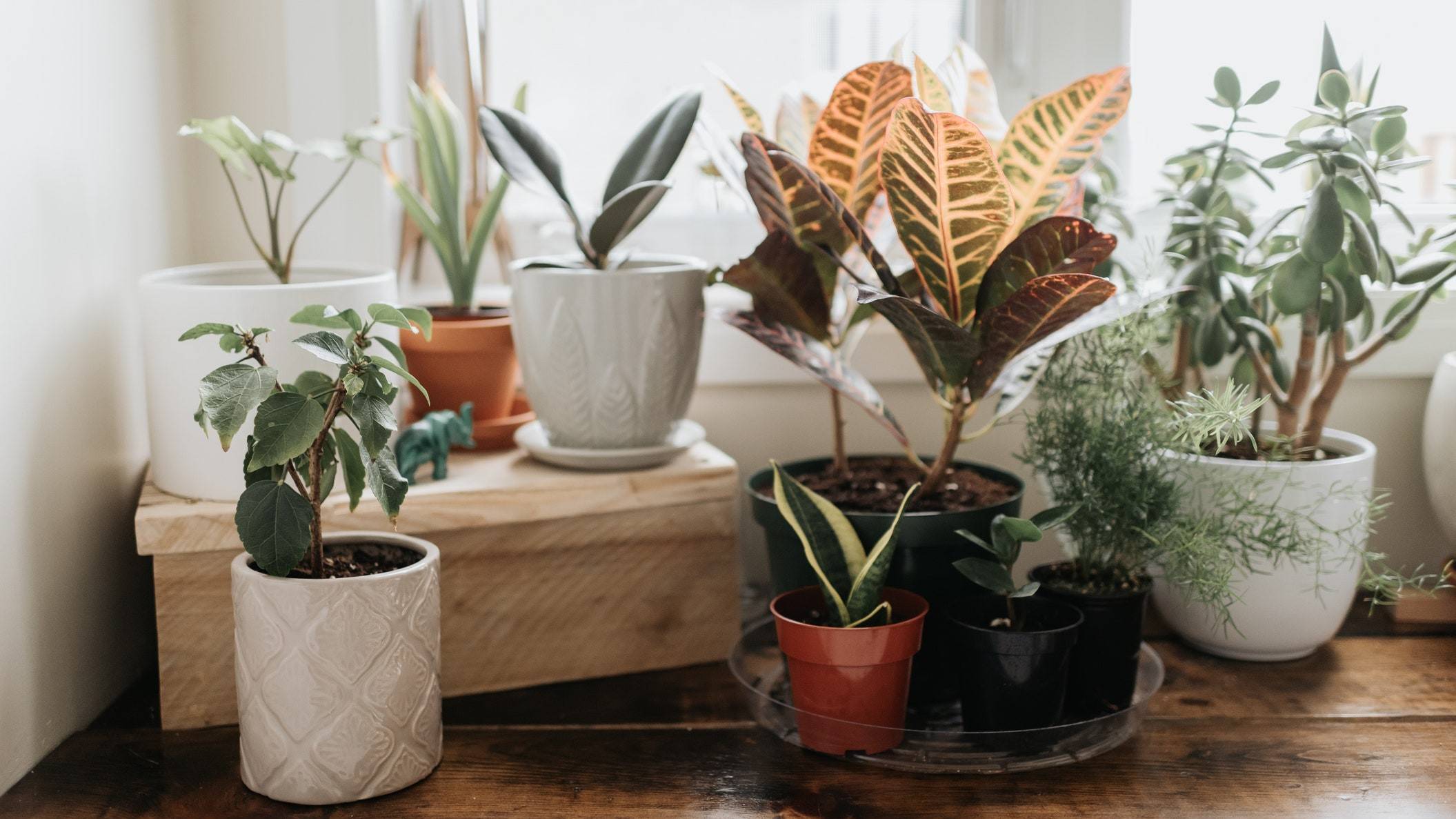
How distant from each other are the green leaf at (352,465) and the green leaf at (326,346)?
0.07m

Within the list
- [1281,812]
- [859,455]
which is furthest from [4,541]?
[1281,812]

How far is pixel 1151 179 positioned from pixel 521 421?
2.50 ft

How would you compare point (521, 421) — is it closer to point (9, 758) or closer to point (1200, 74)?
point (9, 758)

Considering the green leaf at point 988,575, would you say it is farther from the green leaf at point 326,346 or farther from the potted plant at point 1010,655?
the green leaf at point 326,346

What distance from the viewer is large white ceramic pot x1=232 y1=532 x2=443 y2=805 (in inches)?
29.4

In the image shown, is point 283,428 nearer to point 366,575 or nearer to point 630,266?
point 366,575

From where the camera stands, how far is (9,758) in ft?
2.55

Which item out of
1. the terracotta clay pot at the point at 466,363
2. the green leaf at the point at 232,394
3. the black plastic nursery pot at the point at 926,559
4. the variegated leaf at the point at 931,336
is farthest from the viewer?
the terracotta clay pot at the point at 466,363

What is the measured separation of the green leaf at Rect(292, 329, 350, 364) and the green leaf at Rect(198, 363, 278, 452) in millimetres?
26

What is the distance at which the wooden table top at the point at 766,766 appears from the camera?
763mm

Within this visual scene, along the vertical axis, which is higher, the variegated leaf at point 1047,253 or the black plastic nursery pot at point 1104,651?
the variegated leaf at point 1047,253

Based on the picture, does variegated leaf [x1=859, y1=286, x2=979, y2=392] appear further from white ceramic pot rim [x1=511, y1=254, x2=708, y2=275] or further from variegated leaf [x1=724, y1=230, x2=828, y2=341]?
white ceramic pot rim [x1=511, y1=254, x2=708, y2=275]

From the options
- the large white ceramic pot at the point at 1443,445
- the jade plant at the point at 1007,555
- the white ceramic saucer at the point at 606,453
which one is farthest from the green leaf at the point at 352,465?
the large white ceramic pot at the point at 1443,445

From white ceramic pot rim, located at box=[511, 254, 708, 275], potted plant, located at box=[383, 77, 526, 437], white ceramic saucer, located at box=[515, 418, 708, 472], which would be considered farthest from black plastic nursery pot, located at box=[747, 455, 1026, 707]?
potted plant, located at box=[383, 77, 526, 437]
